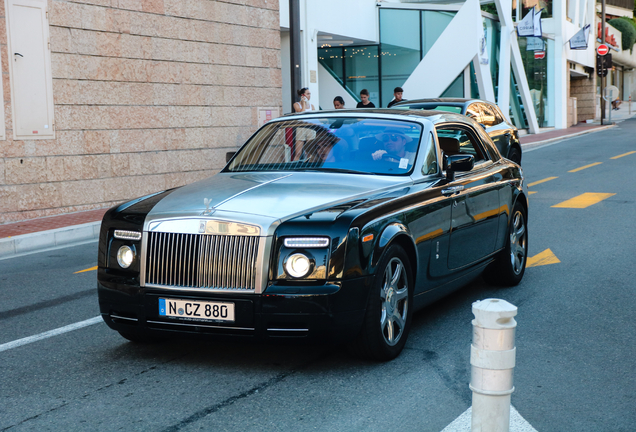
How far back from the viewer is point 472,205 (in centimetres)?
629

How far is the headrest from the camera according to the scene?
6480 millimetres

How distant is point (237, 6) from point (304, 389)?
48.3 ft

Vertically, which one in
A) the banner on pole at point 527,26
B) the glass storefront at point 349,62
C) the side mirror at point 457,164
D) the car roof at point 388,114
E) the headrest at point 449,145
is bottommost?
the side mirror at point 457,164

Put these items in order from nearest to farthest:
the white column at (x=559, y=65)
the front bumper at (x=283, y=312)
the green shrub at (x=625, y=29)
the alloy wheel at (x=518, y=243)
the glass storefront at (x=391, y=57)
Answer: the front bumper at (x=283, y=312) → the alloy wheel at (x=518, y=243) → the glass storefront at (x=391, y=57) → the white column at (x=559, y=65) → the green shrub at (x=625, y=29)

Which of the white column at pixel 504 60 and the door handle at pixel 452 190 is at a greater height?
the white column at pixel 504 60

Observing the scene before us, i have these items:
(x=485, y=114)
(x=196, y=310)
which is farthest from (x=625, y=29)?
(x=196, y=310)

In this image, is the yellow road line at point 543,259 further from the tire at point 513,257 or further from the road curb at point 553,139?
the road curb at point 553,139

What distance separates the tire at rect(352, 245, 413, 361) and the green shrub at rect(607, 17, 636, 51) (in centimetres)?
6783

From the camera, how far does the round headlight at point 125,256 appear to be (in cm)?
488

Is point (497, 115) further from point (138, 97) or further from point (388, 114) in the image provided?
point (388, 114)

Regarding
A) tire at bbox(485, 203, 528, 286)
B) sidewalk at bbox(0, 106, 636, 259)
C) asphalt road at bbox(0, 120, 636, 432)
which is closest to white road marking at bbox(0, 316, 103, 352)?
asphalt road at bbox(0, 120, 636, 432)

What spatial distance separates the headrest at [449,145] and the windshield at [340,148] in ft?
1.43

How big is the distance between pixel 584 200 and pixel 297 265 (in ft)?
32.6

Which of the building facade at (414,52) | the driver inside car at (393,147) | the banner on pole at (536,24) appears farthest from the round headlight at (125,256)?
the banner on pole at (536,24)
